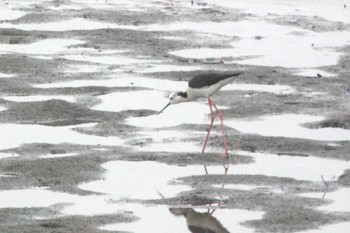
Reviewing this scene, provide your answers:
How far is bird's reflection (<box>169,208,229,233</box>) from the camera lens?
428 inches

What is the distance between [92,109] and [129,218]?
182 inches

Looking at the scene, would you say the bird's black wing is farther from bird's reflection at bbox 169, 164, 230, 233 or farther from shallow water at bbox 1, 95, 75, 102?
bird's reflection at bbox 169, 164, 230, 233

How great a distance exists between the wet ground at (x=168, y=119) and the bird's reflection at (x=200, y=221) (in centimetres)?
1

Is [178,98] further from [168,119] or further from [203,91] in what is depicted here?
[168,119]

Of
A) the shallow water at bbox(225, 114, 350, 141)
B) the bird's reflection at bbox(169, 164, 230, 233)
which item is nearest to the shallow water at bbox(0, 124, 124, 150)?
Result: the shallow water at bbox(225, 114, 350, 141)

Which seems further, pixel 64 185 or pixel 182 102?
pixel 182 102

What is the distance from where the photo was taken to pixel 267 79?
17766 mm

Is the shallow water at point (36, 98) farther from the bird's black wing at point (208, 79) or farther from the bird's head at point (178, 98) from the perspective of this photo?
the bird's black wing at point (208, 79)

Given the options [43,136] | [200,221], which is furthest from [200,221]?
[43,136]

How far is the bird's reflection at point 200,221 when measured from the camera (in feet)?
35.6

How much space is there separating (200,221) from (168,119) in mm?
4294

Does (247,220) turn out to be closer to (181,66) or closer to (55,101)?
(55,101)

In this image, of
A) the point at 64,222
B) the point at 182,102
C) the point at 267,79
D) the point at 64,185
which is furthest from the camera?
the point at 267,79

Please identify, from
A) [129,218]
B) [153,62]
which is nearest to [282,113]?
[153,62]
